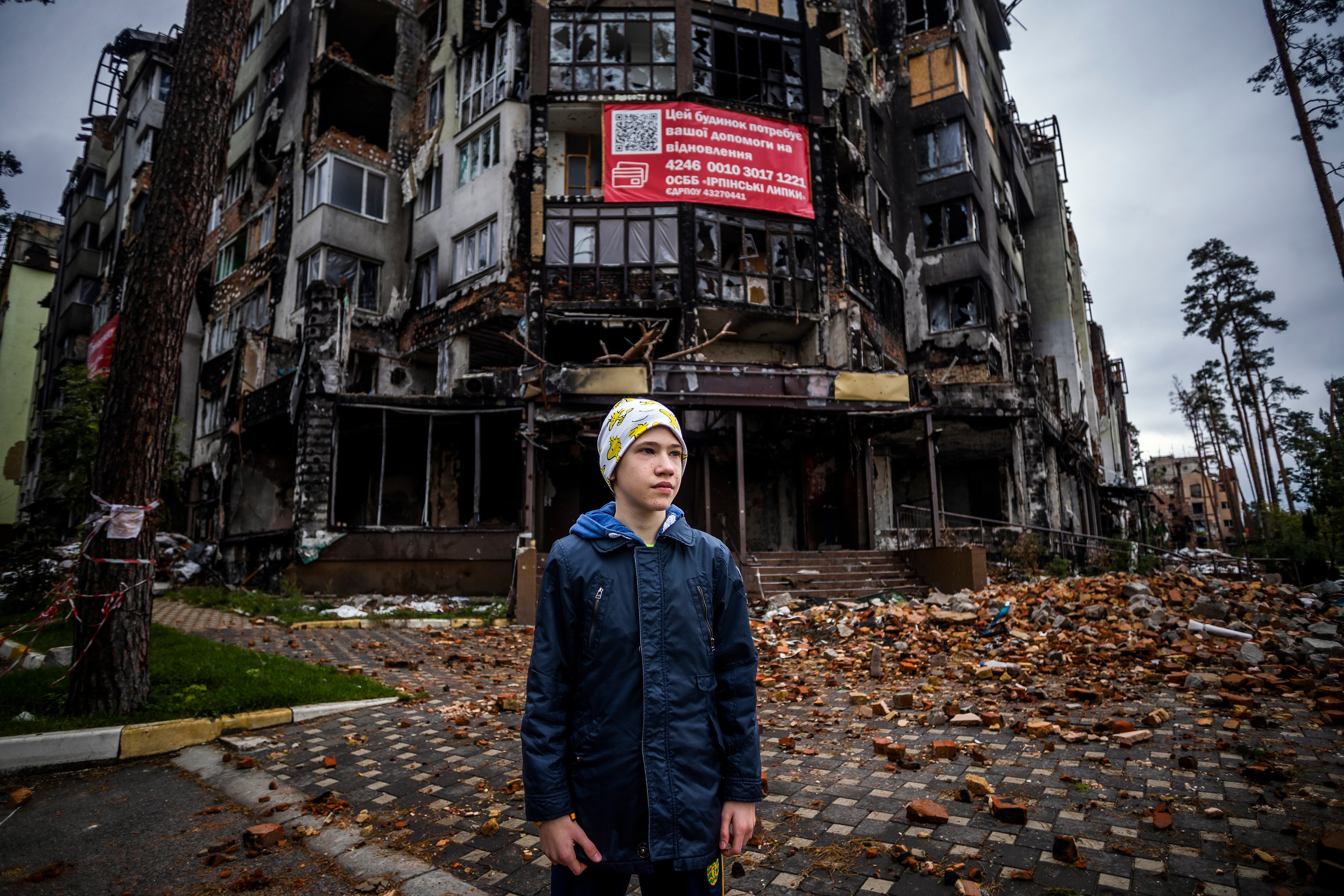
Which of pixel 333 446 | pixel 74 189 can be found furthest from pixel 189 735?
pixel 74 189

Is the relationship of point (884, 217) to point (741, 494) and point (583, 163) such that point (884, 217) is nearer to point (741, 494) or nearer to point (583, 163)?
point (583, 163)

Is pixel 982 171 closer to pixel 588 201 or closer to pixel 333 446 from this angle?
Answer: pixel 588 201

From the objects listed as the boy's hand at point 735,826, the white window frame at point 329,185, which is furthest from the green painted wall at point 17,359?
the boy's hand at point 735,826

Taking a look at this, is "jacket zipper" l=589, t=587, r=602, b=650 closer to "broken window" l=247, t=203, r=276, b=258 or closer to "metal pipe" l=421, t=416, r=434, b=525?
"metal pipe" l=421, t=416, r=434, b=525

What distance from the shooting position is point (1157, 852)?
10.2ft

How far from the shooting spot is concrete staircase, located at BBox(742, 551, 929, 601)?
46.6ft

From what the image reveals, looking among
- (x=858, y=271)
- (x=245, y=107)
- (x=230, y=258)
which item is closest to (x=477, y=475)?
(x=858, y=271)

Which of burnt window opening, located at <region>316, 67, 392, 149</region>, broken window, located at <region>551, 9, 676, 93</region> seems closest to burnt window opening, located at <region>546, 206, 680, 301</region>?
broken window, located at <region>551, 9, 676, 93</region>

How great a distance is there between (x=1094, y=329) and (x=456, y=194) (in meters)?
45.5

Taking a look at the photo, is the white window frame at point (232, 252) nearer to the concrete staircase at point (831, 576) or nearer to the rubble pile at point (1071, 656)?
the concrete staircase at point (831, 576)

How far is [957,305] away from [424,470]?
2027cm

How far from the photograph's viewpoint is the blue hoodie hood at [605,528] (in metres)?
2.10

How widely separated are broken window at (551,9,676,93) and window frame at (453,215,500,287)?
15.2ft

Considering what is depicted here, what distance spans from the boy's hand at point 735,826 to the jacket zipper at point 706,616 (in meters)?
0.44
